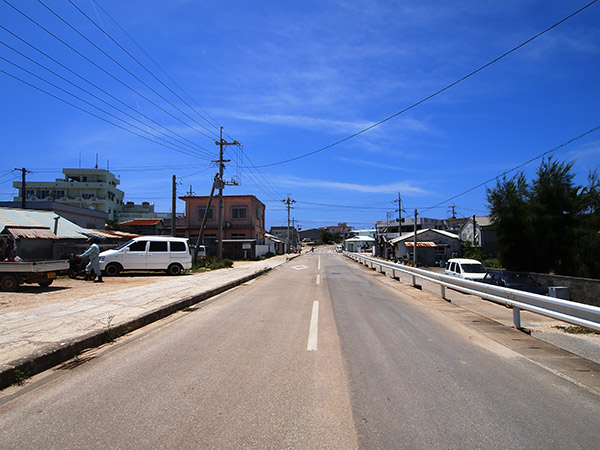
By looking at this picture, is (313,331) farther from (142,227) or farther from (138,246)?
(142,227)

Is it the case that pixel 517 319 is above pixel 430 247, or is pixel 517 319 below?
below

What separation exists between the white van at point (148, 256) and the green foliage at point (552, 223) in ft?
62.0

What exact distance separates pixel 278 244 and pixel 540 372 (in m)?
72.3

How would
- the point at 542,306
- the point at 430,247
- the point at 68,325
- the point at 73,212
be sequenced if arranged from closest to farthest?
the point at 542,306
the point at 68,325
the point at 73,212
the point at 430,247

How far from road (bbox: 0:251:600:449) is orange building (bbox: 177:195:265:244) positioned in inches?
1705

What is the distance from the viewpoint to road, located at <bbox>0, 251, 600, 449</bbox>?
3416 millimetres

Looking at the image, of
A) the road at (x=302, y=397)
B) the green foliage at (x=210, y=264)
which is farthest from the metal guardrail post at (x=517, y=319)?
the green foliage at (x=210, y=264)

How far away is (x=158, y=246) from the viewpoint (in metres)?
21.5

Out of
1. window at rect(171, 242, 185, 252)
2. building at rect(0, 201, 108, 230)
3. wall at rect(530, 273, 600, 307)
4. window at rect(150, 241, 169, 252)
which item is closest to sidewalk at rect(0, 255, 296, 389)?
window at rect(150, 241, 169, 252)

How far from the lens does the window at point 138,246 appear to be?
68.8 feet

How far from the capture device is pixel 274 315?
9500mm

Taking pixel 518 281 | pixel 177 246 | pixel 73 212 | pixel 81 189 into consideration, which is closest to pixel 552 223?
pixel 518 281

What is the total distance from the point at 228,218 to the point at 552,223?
37087mm

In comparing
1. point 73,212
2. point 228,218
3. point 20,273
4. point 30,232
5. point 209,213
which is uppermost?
point 209,213
